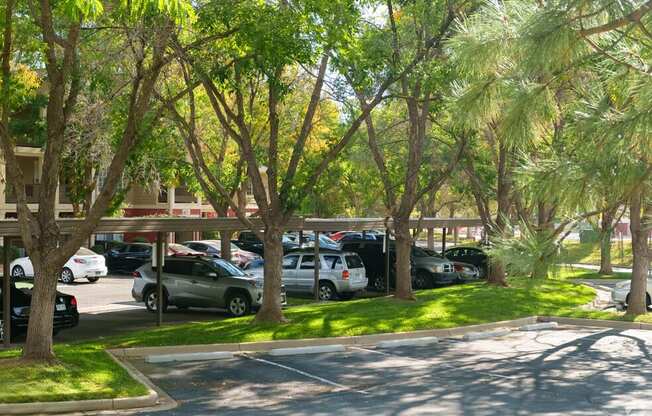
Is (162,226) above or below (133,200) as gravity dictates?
below

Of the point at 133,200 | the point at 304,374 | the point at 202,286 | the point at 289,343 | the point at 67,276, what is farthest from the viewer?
the point at 133,200

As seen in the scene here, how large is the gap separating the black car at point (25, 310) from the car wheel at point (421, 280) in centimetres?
1526

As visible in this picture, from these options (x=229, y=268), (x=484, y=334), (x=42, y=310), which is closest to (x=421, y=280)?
(x=229, y=268)

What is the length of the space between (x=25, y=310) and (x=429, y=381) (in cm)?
889

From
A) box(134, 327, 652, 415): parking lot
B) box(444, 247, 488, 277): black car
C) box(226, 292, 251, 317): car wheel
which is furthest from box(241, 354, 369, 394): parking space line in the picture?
box(444, 247, 488, 277): black car

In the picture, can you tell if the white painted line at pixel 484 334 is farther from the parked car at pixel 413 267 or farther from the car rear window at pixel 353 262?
the parked car at pixel 413 267

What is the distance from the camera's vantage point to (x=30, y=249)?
13.2 metres

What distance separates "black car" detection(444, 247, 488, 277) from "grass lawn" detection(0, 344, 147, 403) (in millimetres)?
23375

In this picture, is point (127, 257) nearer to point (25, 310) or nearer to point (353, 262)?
point (353, 262)

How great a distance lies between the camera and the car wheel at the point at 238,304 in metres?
22.7

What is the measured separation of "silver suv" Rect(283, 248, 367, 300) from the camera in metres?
26.9

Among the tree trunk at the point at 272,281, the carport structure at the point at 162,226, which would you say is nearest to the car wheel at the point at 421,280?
the carport structure at the point at 162,226

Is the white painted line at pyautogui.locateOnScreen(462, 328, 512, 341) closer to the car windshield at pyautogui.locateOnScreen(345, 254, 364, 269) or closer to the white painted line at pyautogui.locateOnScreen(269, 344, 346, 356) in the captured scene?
the white painted line at pyautogui.locateOnScreen(269, 344, 346, 356)

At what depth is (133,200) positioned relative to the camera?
49.8m
